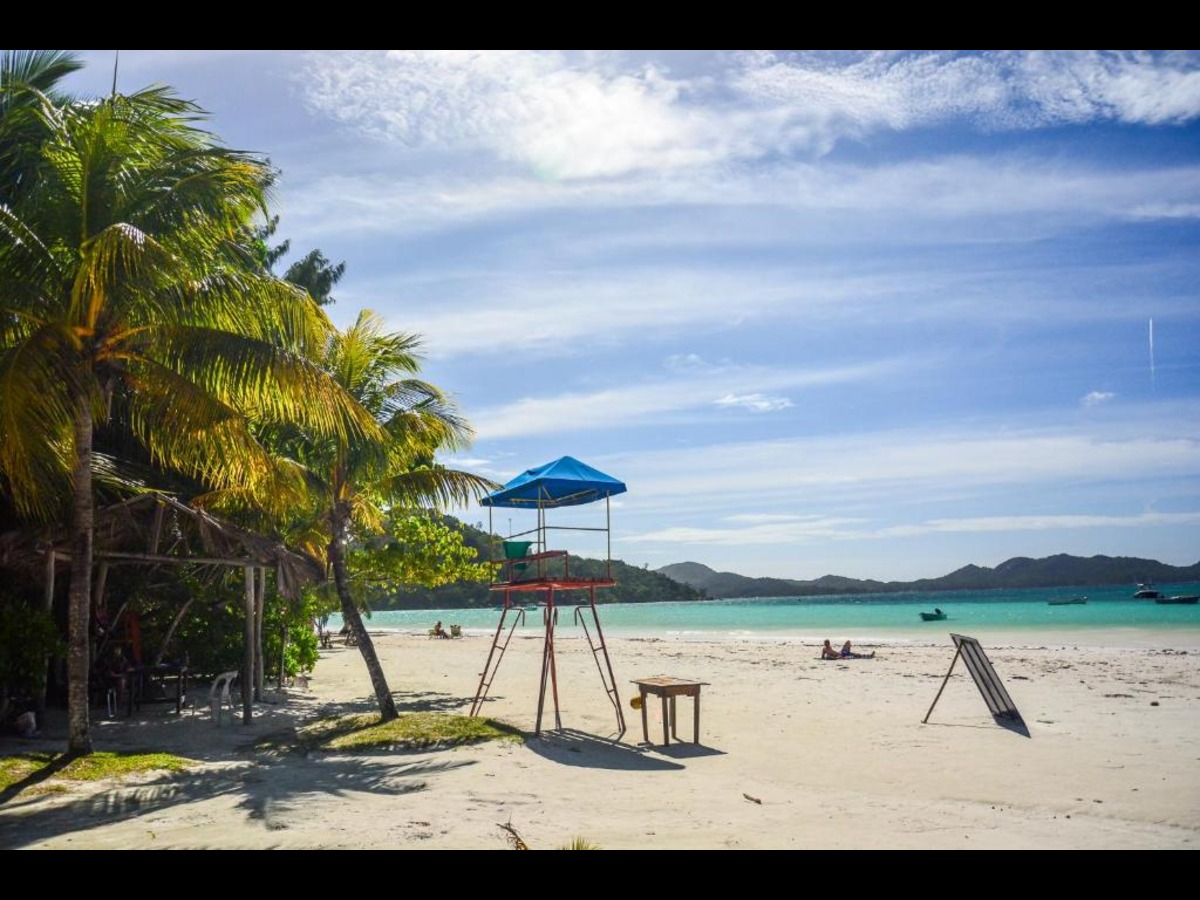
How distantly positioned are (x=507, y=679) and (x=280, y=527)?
6957mm

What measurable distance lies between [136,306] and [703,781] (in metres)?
7.95

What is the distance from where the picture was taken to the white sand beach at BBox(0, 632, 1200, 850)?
6957mm

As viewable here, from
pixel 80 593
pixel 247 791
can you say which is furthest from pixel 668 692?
pixel 80 593

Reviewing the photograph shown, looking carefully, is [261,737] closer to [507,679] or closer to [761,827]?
[761,827]

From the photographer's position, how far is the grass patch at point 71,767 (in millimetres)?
8828

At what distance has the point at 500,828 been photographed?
281 inches

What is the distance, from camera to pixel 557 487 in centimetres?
1365

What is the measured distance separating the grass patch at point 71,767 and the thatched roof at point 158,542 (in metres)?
2.93

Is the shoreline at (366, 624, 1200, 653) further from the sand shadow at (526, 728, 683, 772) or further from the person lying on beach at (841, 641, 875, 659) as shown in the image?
the sand shadow at (526, 728, 683, 772)

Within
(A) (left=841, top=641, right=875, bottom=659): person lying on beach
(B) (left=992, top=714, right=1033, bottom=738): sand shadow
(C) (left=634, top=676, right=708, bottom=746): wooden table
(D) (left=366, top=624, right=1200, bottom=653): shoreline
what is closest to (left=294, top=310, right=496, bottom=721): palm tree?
(C) (left=634, top=676, right=708, bottom=746): wooden table

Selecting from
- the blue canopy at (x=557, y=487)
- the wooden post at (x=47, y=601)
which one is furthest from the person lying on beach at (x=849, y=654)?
the wooden post at (x=47, y=601)

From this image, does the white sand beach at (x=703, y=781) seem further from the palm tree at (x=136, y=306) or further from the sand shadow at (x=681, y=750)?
the palm tree at (x=136, y=306)
